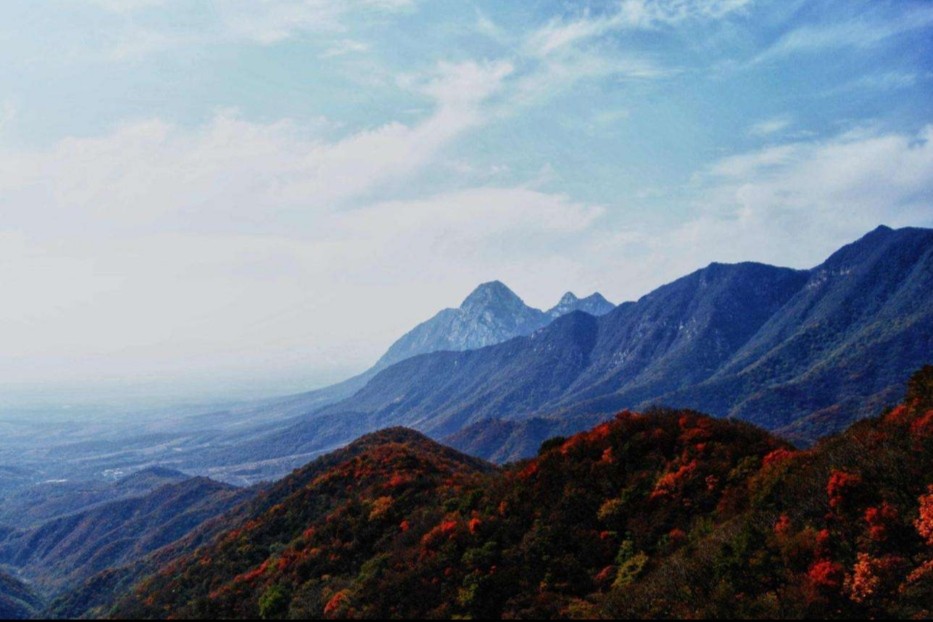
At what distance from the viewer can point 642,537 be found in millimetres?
25391

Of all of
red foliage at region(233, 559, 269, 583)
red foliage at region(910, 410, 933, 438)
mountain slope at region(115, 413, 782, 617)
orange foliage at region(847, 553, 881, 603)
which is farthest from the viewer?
red foliage at region(233, 559, 269, 583)

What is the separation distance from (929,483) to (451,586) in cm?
1876

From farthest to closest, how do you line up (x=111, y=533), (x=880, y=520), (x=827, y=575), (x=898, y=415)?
(x=111, y=533) < (x=898, y=415) < (x=880, y=520) < (x=827, y=575)

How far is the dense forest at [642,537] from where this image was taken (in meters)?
18.6

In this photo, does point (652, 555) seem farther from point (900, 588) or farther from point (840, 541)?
point (900, 588)

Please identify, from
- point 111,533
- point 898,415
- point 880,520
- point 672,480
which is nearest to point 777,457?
point 672,480

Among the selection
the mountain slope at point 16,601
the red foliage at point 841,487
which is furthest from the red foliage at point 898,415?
the mountain slope at point 16,601

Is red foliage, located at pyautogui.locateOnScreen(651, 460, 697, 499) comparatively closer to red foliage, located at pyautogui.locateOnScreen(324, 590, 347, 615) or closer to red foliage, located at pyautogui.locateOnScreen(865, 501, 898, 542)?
red foliage, located at pyautogui.locateOnScreen(865, 501, 898, 542)

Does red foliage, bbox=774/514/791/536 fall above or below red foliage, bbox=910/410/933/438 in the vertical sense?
below

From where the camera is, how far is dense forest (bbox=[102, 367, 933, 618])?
61.0 ft

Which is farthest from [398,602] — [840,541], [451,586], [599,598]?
[840,541]

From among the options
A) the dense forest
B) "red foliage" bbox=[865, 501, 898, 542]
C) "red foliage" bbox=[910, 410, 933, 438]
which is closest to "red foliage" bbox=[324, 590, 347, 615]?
the dense forest

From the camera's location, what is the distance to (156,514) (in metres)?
162

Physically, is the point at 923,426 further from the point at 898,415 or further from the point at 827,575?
the point at 827,575
